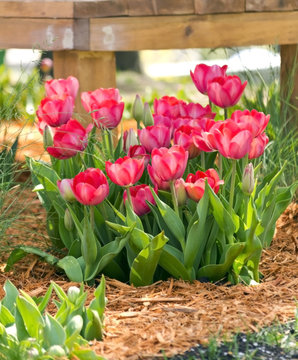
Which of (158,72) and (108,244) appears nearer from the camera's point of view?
(108,244)

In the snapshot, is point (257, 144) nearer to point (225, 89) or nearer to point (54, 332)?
point (225, 89)

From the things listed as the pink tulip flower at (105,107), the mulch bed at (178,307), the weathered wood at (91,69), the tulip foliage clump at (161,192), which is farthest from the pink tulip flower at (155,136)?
the weathered wood at (91,69)

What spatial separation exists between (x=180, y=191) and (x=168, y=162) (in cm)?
15

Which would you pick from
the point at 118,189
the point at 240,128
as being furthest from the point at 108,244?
the point at 240,128

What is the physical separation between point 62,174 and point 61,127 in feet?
0.95

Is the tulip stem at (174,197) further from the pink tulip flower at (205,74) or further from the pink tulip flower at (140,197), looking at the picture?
the pink tulip flower at (205,74)

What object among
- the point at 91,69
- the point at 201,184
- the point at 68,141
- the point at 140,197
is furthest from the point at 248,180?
the point at 91,69

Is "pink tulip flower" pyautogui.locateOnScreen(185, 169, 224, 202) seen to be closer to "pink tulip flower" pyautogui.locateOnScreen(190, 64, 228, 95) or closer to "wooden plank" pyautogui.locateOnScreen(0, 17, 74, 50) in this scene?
"pink tulip flower" pyautogui.locateOnScreen(190, 64, 228, 95)

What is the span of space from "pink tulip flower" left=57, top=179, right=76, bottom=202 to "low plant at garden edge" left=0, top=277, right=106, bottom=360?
0.41 meters

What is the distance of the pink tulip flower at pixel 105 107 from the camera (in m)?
2.68

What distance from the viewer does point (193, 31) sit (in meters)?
3.83

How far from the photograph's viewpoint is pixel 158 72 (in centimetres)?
1252

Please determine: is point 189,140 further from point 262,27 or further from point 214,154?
point 262,27

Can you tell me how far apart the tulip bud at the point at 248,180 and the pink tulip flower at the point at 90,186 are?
45 centimetres
